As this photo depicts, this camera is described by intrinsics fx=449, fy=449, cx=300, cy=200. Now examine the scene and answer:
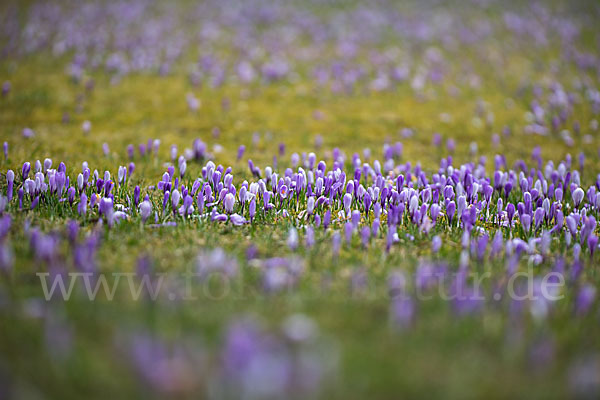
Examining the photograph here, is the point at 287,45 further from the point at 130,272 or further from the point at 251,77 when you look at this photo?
the point at 130,272

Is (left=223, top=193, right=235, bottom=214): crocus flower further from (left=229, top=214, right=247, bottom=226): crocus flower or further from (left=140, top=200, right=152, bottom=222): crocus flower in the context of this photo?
(left=140, top=200, right=152, bottom=222): crocus flower

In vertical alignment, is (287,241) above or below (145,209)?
below

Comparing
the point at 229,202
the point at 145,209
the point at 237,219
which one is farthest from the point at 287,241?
the point at 145,209

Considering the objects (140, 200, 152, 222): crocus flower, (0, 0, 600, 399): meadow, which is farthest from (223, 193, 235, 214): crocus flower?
(140, 200, 152, 222): crocus flower

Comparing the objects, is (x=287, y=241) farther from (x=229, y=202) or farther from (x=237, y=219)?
(x=229, y=202)

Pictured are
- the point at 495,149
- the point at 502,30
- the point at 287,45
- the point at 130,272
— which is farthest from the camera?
the point at 502,30

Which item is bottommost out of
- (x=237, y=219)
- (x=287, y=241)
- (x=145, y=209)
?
(x=287, y=241)

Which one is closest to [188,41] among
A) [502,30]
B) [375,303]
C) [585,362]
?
[502,30]

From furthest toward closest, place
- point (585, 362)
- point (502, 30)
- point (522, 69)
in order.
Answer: point (502, 30), point (522, 69), point (585, 362)
